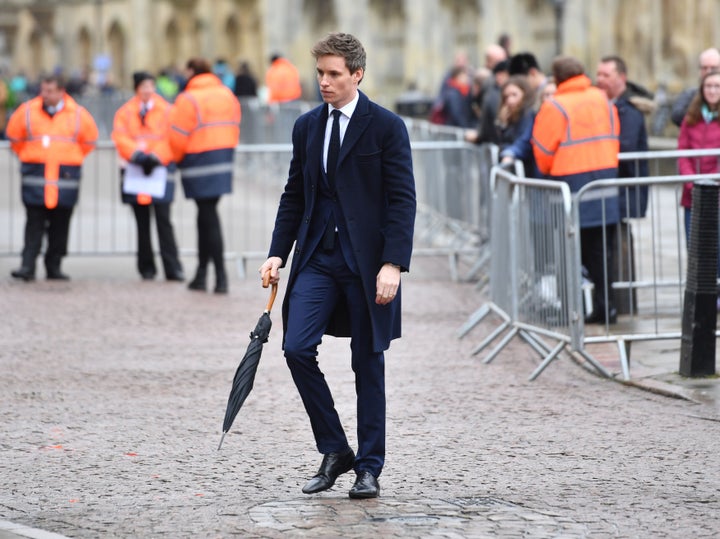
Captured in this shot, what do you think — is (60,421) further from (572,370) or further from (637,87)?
(637,87)

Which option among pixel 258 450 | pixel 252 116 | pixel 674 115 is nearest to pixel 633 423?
pixel 258 450

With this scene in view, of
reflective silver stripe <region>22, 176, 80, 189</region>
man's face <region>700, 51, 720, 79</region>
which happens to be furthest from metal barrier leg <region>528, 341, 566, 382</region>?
reflective silver stripe <region>22, 176, 80, 189</region>

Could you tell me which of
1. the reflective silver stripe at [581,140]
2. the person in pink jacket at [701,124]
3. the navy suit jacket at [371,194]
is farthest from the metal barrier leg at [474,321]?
the navy suit jacket at [371,194]

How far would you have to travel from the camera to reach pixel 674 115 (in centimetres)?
1378

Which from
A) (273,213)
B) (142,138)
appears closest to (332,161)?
(142,138)

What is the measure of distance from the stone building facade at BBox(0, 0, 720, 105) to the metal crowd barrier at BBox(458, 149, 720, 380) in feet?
62.1

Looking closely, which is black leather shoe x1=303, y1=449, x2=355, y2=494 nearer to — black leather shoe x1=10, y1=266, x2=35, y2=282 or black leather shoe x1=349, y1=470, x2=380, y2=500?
black leather shoe x1=349, y1=470, x2=380, y2=500

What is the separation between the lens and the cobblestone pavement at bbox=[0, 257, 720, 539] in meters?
7.01

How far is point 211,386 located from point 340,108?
3.63 metres

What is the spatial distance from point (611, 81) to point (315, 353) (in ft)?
20.8

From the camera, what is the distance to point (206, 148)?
15453 mm

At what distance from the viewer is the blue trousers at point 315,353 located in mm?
7254

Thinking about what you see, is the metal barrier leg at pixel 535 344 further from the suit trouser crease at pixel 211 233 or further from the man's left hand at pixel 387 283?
the suit trouser crease at pixel 211 233

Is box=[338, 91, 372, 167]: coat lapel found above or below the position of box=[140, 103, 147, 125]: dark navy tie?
below
